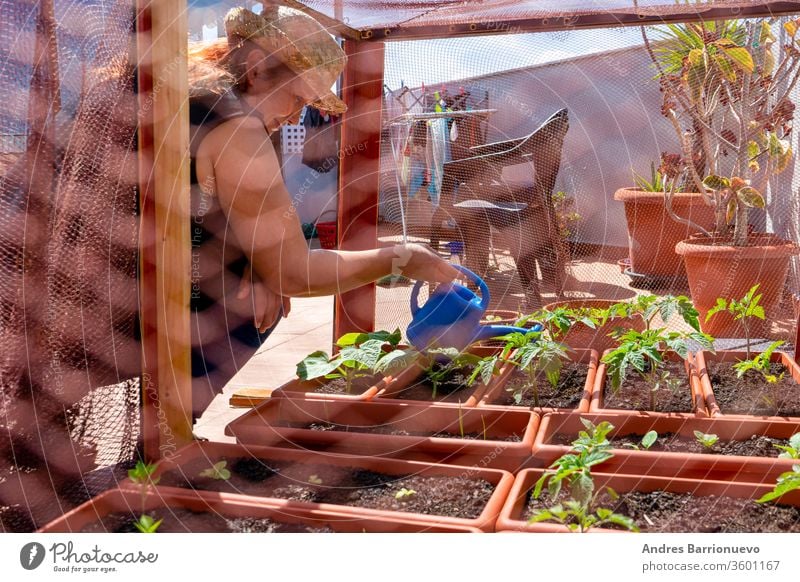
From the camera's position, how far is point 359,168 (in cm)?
265

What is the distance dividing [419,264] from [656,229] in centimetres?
325

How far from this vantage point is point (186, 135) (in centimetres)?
134

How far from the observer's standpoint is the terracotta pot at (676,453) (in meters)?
1.43

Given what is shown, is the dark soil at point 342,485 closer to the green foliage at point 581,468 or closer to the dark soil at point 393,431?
the green foliage at point 581,468

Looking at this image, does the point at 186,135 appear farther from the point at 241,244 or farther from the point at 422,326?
the point at 422,326

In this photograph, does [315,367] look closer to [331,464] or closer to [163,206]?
[331,464]

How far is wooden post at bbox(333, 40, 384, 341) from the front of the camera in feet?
8.41

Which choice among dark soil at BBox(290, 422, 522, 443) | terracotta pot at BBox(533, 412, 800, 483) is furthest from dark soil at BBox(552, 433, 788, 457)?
dark soil at BBox(290, 422, 522, 443)

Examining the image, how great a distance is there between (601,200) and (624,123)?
808 millimetres

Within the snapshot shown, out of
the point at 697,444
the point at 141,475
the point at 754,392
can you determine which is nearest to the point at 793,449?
the point at 697,444

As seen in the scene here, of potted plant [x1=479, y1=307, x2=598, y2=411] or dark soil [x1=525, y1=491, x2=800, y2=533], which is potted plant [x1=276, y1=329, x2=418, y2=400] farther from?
dark soil [x1=525, y1=491, x2=800, y2=533]

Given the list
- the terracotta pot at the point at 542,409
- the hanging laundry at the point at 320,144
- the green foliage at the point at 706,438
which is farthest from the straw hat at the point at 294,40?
the hanging laundry at the point at 320,144
